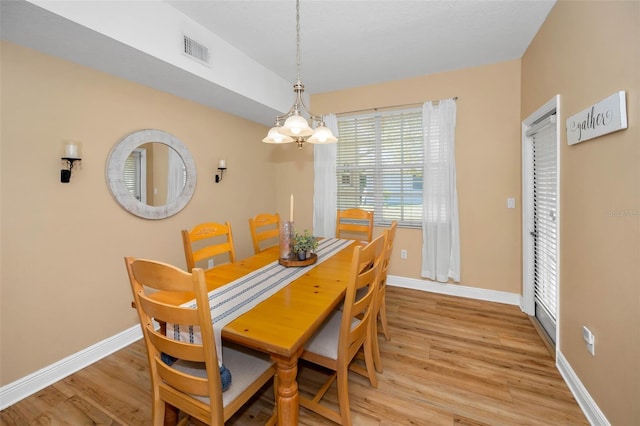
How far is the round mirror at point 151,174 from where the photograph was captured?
2312 mm

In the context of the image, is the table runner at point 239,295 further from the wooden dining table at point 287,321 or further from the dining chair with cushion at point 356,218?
the dining chair with cushion at point 356,218

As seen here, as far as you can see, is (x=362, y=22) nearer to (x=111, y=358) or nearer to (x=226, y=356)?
(x=226, y=356)

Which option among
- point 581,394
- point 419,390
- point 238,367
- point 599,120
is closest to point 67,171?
point 238,367

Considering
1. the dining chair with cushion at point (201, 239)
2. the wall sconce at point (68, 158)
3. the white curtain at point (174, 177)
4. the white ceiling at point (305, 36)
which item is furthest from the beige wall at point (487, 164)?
the wall sconce at point (68, 158)

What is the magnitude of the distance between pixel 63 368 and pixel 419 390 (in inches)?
100

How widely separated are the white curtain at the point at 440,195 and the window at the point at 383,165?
0.14 meters

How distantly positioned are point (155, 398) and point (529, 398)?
217 centimetres

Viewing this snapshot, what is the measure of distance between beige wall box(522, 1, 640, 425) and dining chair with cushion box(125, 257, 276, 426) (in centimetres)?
174

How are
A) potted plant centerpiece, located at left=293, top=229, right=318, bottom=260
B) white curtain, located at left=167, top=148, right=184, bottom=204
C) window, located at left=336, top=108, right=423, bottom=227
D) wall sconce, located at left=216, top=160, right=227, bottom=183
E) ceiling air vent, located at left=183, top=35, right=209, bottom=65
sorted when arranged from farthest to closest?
window, located at left=336, top=108, right=423, bottom=227
wall sconce, located at left=216, top=160, right=227, bottom=183
white curtain, located at left=167, top=148, right=184, bottom=204
ceiling air vent, located at left=183, top=35, right=209, bottom=65
potted plant centerpiece, located at left=293, top=229, right=318, bottom=260

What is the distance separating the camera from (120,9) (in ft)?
5.82

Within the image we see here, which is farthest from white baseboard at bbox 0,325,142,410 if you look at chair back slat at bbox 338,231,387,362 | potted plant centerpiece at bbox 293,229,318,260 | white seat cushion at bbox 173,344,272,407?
chair back slat at bbox 338,231,387,362

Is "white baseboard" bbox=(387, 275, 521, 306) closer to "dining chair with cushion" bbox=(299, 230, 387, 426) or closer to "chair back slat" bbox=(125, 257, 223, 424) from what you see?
"dining chair with cushion" bbox=(299, 230, 387, 426)

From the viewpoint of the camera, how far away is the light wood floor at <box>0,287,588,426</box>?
5.28 ft

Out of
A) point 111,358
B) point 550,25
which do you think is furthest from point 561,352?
point 111,358
